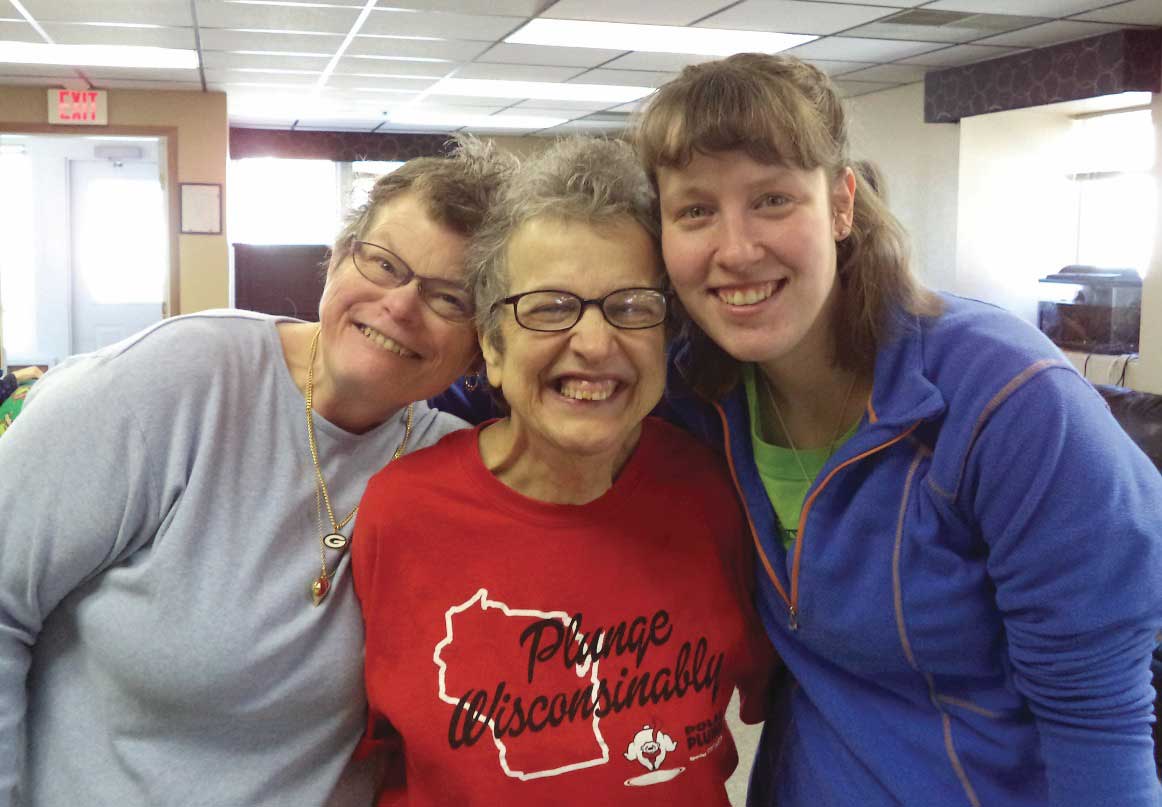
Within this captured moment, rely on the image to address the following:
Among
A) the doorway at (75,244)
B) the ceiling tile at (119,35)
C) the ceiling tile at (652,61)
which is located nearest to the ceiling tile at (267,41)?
the ceiling tile at (119,35)

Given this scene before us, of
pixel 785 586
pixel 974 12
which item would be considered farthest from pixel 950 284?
pixel 785 586

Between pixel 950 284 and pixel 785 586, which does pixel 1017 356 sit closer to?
pixel 785 586

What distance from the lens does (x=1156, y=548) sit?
105 centimetres

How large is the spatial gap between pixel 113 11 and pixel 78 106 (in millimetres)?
3243

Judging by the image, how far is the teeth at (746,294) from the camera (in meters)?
1.21

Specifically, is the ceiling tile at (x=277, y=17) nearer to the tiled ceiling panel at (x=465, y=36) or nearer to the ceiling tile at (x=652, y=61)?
the tiled ceiling panel at (x=465, y=36)

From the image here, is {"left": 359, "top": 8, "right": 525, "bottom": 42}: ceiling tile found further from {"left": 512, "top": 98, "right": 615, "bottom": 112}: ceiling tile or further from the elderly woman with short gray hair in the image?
the elderly woman with short gray hair

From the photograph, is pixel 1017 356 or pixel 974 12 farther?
pixel 974 12

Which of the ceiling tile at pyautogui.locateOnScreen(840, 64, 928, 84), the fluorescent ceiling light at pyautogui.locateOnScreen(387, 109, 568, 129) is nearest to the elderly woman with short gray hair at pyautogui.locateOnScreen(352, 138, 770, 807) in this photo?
the ceiling tile at pyautogui.locateOnScreen(840, 64, 928, 84)

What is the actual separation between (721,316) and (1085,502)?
434mm

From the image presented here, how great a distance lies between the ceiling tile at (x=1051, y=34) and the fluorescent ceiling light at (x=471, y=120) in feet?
15.4

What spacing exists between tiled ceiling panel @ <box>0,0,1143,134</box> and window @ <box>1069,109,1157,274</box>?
1.07 m

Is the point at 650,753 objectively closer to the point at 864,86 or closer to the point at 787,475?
the point at 787,475

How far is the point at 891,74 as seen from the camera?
7.70m
